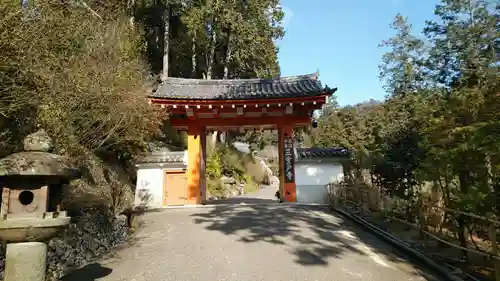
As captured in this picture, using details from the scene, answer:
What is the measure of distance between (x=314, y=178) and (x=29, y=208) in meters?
12.6

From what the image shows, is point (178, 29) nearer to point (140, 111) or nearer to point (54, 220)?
point (140, 111)

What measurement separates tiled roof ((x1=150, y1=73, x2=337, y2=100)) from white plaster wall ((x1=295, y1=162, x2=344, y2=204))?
3546mm

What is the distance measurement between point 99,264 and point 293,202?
8.61 meters

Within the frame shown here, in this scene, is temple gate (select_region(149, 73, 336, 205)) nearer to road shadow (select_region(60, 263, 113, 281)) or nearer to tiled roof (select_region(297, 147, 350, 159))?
tiled roof (select_region(297, 147, 350, 159))

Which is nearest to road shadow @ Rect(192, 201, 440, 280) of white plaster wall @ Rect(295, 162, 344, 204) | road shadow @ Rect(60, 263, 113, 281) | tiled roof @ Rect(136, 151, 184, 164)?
road shadow @ Rect(60, 263, 113, 281)

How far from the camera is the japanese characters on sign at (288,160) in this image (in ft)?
45.5

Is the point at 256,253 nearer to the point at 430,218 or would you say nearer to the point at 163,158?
the point at 430,218

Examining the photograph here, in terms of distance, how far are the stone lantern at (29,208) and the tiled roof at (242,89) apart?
28.4 feet

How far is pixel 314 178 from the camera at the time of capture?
15500 millimetres

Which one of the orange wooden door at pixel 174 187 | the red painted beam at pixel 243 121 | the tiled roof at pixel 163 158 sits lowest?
the orange wooden door at pixel 174 187

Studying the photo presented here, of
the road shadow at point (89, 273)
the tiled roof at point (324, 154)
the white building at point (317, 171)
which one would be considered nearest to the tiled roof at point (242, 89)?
the tiled roof at point (324, 154)

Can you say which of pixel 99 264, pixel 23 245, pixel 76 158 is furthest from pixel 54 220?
pixel 76 158

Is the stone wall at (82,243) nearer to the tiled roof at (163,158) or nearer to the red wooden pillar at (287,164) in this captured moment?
the tiled roof at (163,158)

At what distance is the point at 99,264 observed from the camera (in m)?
6.51
